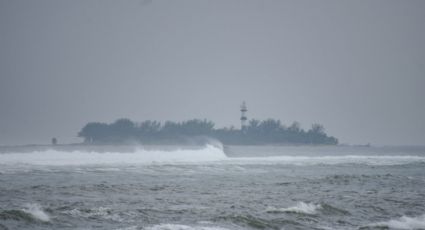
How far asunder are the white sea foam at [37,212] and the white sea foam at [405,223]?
11.4 meters

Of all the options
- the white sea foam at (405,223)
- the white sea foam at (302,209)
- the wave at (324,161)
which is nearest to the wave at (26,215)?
the white sea foam at (302,209)

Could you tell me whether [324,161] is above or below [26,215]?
above

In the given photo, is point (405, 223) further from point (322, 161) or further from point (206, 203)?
point (322, 161)

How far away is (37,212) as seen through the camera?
757 inches

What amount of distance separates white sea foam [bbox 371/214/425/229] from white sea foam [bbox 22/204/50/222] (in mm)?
11412

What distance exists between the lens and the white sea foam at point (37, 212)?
61.2 feet

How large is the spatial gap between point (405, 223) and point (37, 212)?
42.7ft

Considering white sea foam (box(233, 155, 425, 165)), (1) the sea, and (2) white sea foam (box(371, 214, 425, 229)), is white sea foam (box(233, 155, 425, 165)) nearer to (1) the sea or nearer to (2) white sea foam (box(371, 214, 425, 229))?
(1) the sea

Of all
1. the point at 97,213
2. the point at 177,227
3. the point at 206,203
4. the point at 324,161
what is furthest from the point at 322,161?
the point at 177,227

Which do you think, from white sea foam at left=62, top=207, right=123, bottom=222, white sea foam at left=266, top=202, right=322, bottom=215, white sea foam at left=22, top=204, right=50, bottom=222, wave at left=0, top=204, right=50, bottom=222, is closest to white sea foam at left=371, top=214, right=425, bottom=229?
white sea foam at left=266, top=202, right=322, bottom=215

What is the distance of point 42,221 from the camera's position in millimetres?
18328

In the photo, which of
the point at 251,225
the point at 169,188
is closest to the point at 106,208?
the point at 251,225

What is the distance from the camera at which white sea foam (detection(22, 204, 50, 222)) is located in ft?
61.2

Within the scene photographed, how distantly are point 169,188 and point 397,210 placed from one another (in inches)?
463
